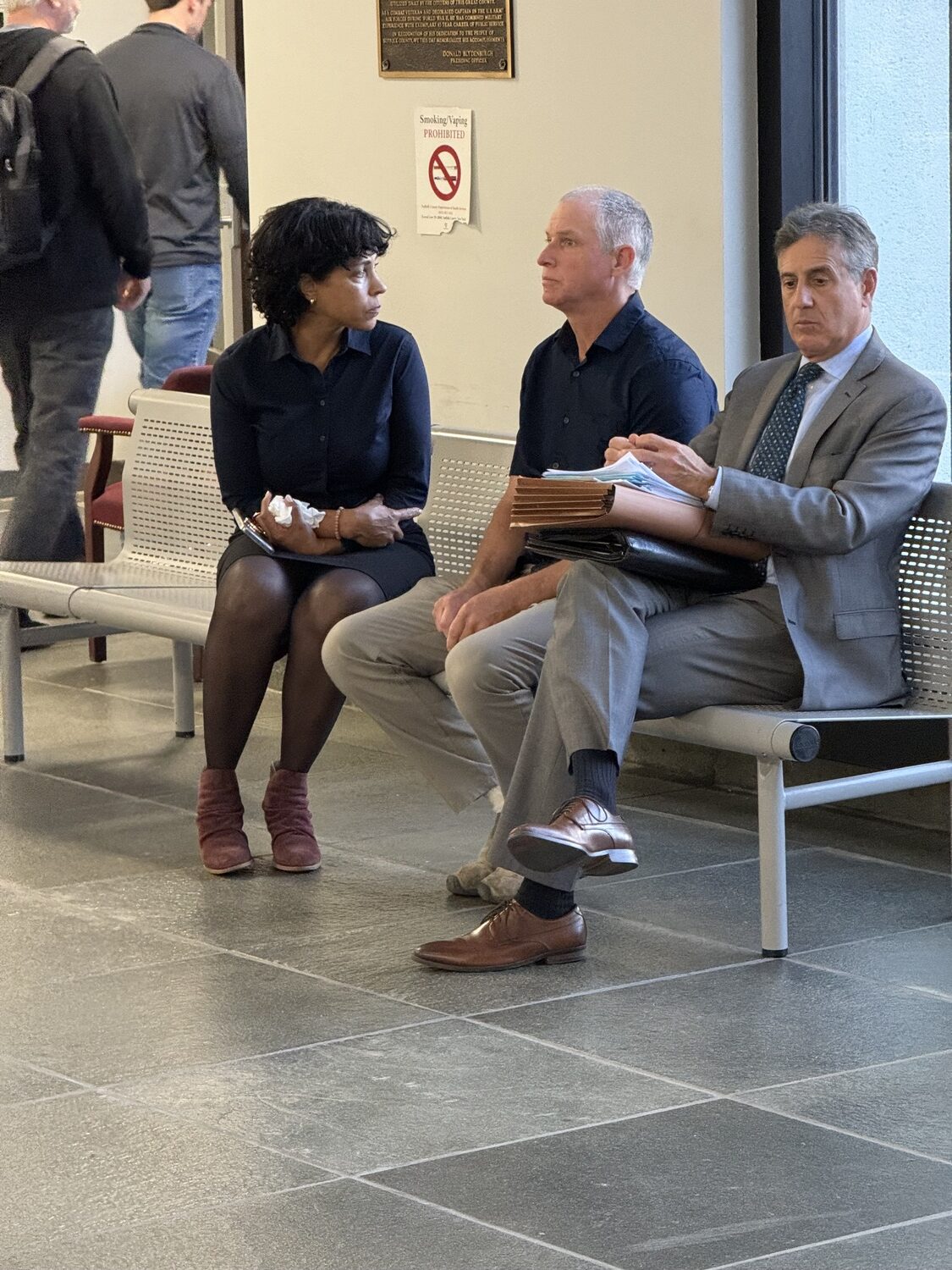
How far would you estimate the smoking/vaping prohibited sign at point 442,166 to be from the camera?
5.73 metres

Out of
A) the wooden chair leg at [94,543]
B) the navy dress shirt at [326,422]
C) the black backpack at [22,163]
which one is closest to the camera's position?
the navy dress shirt at [326,422]

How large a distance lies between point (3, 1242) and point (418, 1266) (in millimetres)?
551

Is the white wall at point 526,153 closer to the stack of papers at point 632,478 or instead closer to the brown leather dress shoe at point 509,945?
the stack of papers at point 632,478

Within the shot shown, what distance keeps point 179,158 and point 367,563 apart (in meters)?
3.84

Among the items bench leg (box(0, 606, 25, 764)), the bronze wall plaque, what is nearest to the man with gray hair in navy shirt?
the bronze wall plaque

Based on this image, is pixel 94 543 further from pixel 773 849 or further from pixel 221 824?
pixel 773 849

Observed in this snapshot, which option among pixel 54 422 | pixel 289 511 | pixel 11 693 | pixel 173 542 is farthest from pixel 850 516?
pixel 54 422

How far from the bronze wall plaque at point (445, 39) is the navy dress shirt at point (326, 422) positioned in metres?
1.09

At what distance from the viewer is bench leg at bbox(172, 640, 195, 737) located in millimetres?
6141

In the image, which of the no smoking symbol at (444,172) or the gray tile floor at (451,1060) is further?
the no smoking symbol at (444,172)

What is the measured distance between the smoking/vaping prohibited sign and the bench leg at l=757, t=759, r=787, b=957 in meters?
2.30

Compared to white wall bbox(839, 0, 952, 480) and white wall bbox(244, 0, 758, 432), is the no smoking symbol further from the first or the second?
white wall bbox(839, 0, 952, 480)


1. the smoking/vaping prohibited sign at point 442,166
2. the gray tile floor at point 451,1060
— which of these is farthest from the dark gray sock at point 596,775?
the smoking/vaping prohibited sign at point 442,166

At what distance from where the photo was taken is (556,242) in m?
4.41
